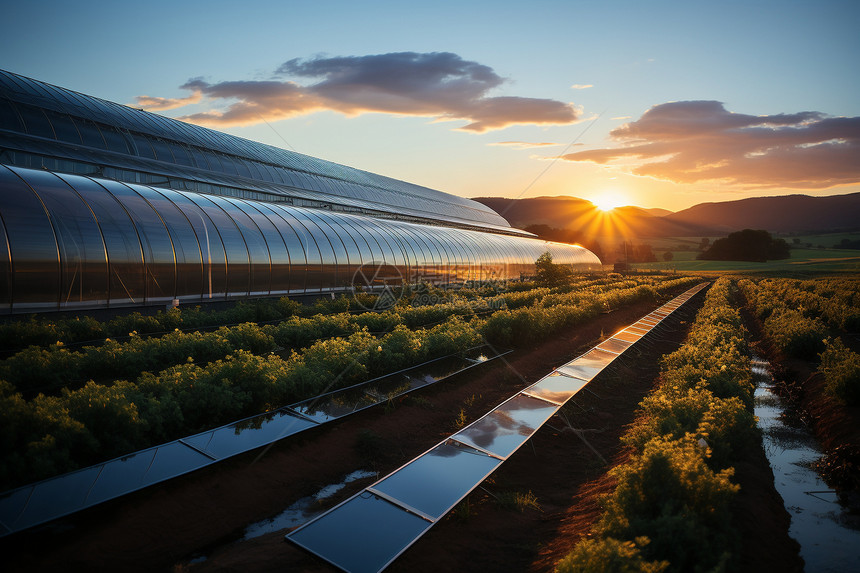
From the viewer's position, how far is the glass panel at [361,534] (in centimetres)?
457

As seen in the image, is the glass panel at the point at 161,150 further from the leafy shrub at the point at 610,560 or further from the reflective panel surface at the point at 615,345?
the leafy shrub at the point at 610,560

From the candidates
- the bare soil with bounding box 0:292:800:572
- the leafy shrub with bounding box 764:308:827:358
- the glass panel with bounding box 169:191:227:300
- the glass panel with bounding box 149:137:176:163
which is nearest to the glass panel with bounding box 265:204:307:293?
the glass panel with bounding box 169:191:227:300

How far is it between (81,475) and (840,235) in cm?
14583

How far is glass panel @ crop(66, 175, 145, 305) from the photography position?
1274 centimetres

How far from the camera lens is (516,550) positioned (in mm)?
5434

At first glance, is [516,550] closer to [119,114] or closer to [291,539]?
[291,539]

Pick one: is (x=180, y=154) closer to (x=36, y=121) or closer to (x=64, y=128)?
(x=64, y=128)

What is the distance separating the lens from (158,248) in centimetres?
1388

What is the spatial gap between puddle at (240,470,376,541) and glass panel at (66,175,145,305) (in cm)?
997

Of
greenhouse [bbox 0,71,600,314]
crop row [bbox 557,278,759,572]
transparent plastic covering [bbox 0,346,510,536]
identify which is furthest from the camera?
greenhouse [bbox 0,71,600,314]

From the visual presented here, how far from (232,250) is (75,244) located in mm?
4679

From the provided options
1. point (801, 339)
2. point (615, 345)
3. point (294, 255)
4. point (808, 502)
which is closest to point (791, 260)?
point (801, 339)

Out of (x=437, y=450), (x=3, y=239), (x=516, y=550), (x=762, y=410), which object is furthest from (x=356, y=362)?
(x=762, y=410)

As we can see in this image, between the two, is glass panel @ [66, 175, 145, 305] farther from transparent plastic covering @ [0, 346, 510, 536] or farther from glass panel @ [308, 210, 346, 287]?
transparent plastic covering @ [0, 346, 510, 536]
